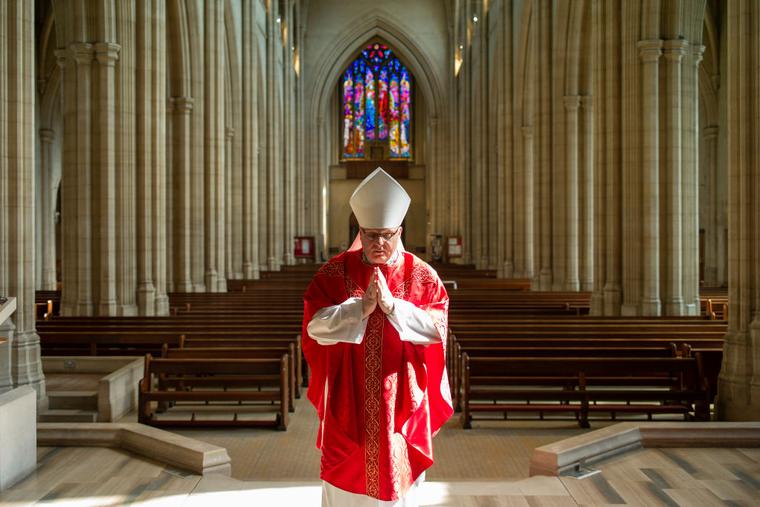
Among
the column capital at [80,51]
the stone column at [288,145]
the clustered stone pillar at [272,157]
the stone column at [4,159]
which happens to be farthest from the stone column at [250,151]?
the stone column at [4,159]

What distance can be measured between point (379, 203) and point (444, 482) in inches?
95.4

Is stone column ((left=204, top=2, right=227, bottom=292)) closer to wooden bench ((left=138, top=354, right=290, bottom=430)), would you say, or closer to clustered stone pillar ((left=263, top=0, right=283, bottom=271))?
clustered stone pillar ((left=263, top=0, right=283, bottom=271))

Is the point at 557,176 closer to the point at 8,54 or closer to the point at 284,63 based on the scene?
the point at 8,54

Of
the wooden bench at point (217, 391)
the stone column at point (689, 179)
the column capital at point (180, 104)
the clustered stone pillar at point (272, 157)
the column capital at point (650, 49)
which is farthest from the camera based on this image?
the clustered stone pillar at point (272, 157)

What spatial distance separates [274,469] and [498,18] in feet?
69.4

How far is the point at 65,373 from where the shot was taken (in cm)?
845

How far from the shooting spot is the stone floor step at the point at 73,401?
7129 millimetres

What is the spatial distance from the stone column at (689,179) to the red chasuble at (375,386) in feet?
31.6

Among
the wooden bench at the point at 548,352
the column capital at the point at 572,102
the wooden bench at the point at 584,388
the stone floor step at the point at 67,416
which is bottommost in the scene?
the stone floor step at the point at 67,416

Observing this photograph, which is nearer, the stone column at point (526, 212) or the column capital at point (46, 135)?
the stone column at point (526, 212)

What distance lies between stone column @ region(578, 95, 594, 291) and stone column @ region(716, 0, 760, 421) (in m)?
9.57

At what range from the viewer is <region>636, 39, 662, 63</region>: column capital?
464 inches

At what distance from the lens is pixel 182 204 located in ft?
55.0

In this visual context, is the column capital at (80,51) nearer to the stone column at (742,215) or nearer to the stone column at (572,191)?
the stone column at (742,215)
